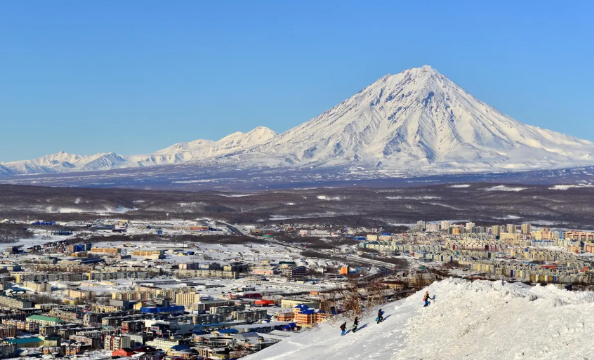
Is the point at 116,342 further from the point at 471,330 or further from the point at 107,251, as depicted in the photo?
the point at 107,251

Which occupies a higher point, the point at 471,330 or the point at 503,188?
the point at 471,330

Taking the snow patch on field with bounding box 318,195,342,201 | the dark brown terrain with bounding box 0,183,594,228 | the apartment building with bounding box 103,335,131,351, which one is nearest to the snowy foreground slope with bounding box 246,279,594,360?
the apartment building with bounding box 103,335,131,351

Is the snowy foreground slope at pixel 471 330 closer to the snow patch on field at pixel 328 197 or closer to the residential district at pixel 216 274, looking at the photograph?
the residential district at pixel 216 274

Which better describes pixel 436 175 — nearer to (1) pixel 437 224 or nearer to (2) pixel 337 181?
(2) pixel 337 181

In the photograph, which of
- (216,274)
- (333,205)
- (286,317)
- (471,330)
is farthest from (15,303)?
(333,205)

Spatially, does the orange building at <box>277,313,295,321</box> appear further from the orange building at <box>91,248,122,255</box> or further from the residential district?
the orange building at <box>91,248,122,255</box>

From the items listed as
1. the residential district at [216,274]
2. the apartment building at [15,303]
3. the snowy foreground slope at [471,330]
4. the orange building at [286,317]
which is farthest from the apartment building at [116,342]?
the snowy foreground slope at [471,330]

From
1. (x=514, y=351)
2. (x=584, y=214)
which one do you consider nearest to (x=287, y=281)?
(x=514, y=351)
